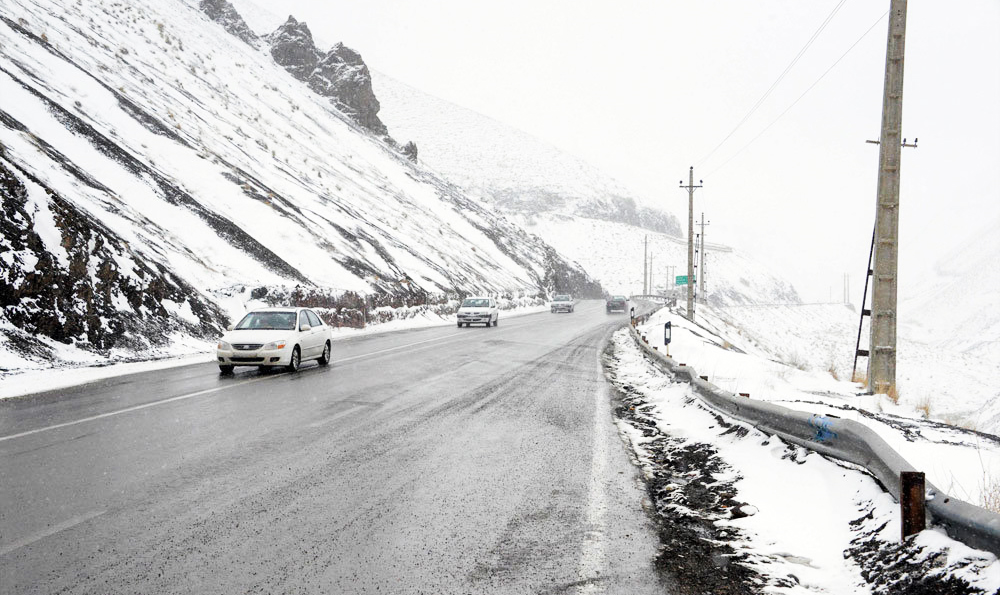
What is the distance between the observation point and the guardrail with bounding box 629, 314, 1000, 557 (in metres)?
3.40

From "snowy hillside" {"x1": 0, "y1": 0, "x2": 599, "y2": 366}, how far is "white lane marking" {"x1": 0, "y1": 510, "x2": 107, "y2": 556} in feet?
35.9

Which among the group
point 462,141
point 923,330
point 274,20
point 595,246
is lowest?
point 923,330

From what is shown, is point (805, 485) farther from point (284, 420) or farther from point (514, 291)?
point (514, 291)

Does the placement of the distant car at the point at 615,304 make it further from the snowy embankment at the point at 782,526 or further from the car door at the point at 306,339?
the snowy embankment at the point at 782,526

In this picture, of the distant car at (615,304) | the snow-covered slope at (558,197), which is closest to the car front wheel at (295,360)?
the distant car at (615,304)

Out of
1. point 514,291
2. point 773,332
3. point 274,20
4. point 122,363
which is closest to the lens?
point 122,363

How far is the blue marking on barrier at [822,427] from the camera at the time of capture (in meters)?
5.71

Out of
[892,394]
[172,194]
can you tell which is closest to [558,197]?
[172,194]

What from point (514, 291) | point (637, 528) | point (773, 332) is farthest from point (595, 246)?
point (637, 528)

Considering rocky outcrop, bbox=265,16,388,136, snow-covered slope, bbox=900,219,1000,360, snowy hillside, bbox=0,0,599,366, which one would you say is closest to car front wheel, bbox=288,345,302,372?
snowy hillside, bbox=0,0,599,366

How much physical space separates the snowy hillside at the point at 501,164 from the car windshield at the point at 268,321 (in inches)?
5194

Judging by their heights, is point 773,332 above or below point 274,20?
below

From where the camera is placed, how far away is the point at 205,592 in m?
3.67

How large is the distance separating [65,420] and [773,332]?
248 feet
